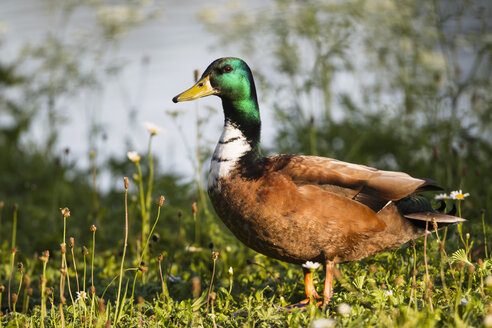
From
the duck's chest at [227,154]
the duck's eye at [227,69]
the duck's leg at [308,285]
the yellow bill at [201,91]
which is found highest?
the duck's eye at [227,69]

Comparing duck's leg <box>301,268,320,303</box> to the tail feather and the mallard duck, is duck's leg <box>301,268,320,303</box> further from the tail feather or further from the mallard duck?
the tail feather

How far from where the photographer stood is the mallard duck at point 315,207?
317cm

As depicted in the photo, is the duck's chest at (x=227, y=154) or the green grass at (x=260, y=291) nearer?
the green grass at (x=260, y=291)

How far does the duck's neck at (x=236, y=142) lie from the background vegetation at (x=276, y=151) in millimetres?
458

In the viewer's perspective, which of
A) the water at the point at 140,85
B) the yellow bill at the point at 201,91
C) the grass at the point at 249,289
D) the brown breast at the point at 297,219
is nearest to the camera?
the grass at the point at 249,289

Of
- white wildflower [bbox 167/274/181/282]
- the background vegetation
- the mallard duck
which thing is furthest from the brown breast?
white wildflower [bbox 167/274/181/282]

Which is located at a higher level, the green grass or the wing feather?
the wing feather

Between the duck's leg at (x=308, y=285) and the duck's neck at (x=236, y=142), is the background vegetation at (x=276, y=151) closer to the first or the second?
the duck's leg at (x=308, y=285)

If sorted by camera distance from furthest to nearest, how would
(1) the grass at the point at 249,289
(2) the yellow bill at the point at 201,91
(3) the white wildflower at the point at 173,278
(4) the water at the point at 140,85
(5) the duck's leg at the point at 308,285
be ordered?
(4) the water at the point at 140,85 → (3) the white wildflower at the point at 173,278 → (2) the yellow bill at the point at 201,91 → (5) the duck's leg at the point at 308,285 → (1) the grass at the point at 249,289

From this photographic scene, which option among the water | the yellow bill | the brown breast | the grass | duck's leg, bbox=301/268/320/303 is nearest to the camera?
the grass

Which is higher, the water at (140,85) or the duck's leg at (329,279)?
the water at (140,85)

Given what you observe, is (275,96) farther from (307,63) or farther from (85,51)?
(85,51)

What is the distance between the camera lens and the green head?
352cm

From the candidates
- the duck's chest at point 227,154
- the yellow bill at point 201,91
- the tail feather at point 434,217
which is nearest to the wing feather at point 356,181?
the tail feather at point 434,217
